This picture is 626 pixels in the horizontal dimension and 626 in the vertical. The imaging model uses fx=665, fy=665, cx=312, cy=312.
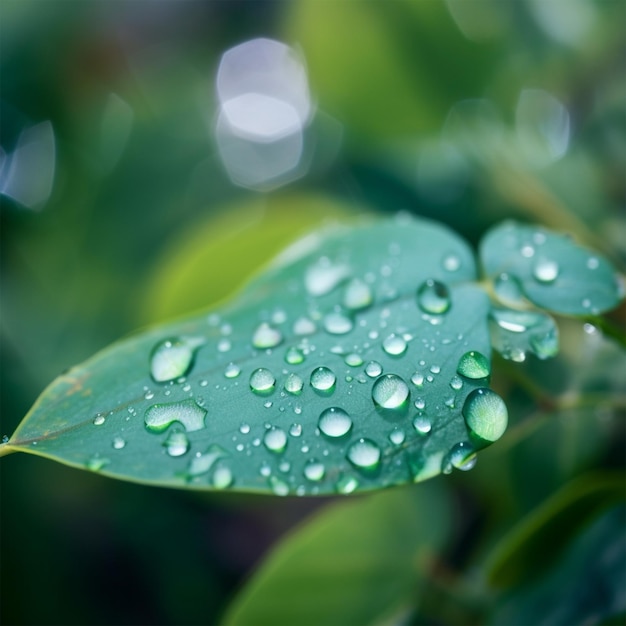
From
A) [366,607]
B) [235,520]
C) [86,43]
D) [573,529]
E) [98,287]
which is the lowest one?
[235,520]

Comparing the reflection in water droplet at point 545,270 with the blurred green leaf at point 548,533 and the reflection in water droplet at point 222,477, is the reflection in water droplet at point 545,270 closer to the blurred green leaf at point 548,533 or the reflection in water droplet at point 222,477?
the blurred green leaf at point 548,533

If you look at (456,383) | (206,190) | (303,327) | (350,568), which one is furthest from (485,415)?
(206,190)

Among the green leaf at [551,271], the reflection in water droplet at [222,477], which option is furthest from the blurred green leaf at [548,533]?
the reflection in water droplet at [222,477]

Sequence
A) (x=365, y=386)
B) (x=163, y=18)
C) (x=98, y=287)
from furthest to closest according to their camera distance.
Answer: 1. (x=163, y=18)
2. (x=98, y=287)
3. (x=365, y=386)

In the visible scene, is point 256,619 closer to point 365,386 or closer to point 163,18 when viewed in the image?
point 365,386

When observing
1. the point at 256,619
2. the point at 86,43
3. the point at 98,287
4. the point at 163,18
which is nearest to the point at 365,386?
the point at 256,619
